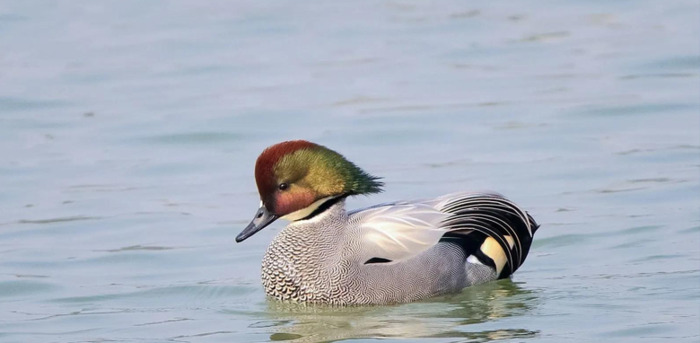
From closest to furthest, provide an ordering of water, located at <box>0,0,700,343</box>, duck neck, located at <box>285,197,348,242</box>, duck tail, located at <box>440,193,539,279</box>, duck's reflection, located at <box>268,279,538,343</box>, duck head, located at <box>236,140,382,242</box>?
1. duck's reflection, located at <box>268,279,538,343</box>
2. water, located at <box>0,0,700,343</box>
3. duck head, located at <box>236,140,382,242</box>
4. duck neck, located at <box>285,197,348,242</box>
5. duck tail, located at <box>440,193,539,279</box>

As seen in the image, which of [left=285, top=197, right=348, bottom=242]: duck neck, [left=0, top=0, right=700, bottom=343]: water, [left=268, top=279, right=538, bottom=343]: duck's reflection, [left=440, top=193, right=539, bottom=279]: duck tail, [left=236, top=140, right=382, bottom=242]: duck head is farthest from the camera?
[left=440, top=193, right=539, bottom=279]: duck tail

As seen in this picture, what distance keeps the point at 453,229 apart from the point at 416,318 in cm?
87

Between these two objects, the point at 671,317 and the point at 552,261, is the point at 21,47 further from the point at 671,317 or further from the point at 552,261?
the point at 671,317

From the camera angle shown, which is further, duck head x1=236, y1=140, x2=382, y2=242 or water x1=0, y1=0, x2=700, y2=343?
duck head x1=236, y1=140, x2=382, y2=242

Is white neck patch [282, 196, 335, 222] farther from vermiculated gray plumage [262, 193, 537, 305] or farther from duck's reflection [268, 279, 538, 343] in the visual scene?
duck's reflection [268, 279, 538, 343]

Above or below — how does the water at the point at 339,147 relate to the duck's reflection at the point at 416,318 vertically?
below

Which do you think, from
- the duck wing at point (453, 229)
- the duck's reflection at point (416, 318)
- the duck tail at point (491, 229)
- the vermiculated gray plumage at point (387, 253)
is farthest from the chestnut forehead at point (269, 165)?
the duck tail at point (491, 229)

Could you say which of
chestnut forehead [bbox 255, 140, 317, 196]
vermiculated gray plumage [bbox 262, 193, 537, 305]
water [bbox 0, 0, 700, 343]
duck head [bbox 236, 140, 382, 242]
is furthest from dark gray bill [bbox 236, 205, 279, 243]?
water [bbox 0, 0, 700, 343]

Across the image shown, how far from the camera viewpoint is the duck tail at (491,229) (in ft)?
31.3

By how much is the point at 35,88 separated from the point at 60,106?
955 mm

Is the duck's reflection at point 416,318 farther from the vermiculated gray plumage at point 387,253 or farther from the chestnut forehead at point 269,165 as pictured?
the chestnut forehead at point 269,165

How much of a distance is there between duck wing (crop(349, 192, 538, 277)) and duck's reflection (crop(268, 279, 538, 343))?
250 mm

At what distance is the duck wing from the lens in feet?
30.4

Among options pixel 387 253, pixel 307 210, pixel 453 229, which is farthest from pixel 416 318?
pixel 307 210
